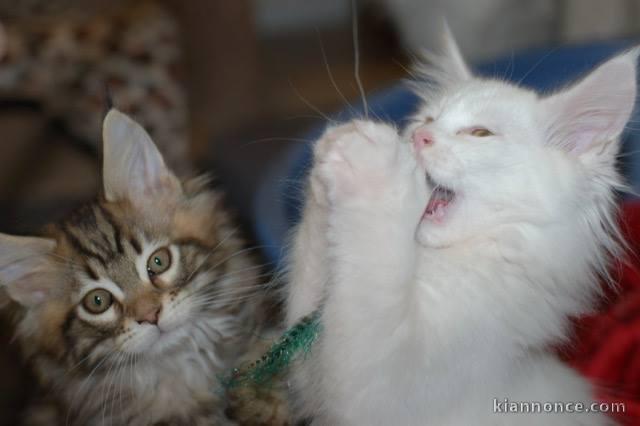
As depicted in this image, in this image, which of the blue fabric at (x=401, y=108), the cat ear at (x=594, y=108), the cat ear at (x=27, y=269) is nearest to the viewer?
the cat ear at (x=594, y=108)

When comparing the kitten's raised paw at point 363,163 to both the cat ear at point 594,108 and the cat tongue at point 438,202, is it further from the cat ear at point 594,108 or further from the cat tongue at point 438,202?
the cat ear at point 594,108

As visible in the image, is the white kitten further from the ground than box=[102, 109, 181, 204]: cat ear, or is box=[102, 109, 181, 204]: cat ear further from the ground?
box=[102, 109, 181, 204]: cat ear

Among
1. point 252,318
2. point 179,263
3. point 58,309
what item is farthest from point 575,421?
point 58,309

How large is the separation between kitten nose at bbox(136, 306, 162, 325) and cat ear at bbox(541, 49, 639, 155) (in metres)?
A: 0.76

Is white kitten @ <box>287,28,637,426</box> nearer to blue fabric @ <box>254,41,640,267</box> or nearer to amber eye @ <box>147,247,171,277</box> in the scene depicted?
amber eye @ <box>147,247,171,277</box>

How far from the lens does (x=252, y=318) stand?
1402mm

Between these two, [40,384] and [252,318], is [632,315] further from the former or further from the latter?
[40,384]

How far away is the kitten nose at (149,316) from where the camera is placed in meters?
1.17

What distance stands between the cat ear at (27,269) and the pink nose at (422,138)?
27.7 inches

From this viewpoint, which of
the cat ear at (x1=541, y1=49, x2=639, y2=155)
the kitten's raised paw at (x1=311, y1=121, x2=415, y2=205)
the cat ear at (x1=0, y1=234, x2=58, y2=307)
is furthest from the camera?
the cat ear at (x1=0, y1=234, x2=58, y2=307)

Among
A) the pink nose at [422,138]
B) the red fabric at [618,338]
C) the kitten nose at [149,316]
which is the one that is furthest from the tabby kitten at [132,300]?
the red fabric at [618,338]

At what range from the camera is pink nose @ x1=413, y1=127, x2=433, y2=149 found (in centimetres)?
109

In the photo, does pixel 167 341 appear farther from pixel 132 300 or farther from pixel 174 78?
pixel 174 78

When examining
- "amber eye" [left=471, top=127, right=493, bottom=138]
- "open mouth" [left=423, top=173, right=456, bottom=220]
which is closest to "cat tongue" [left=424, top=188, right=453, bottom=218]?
"open mouth" [left=423, top=173, right=456, bottom=220]
